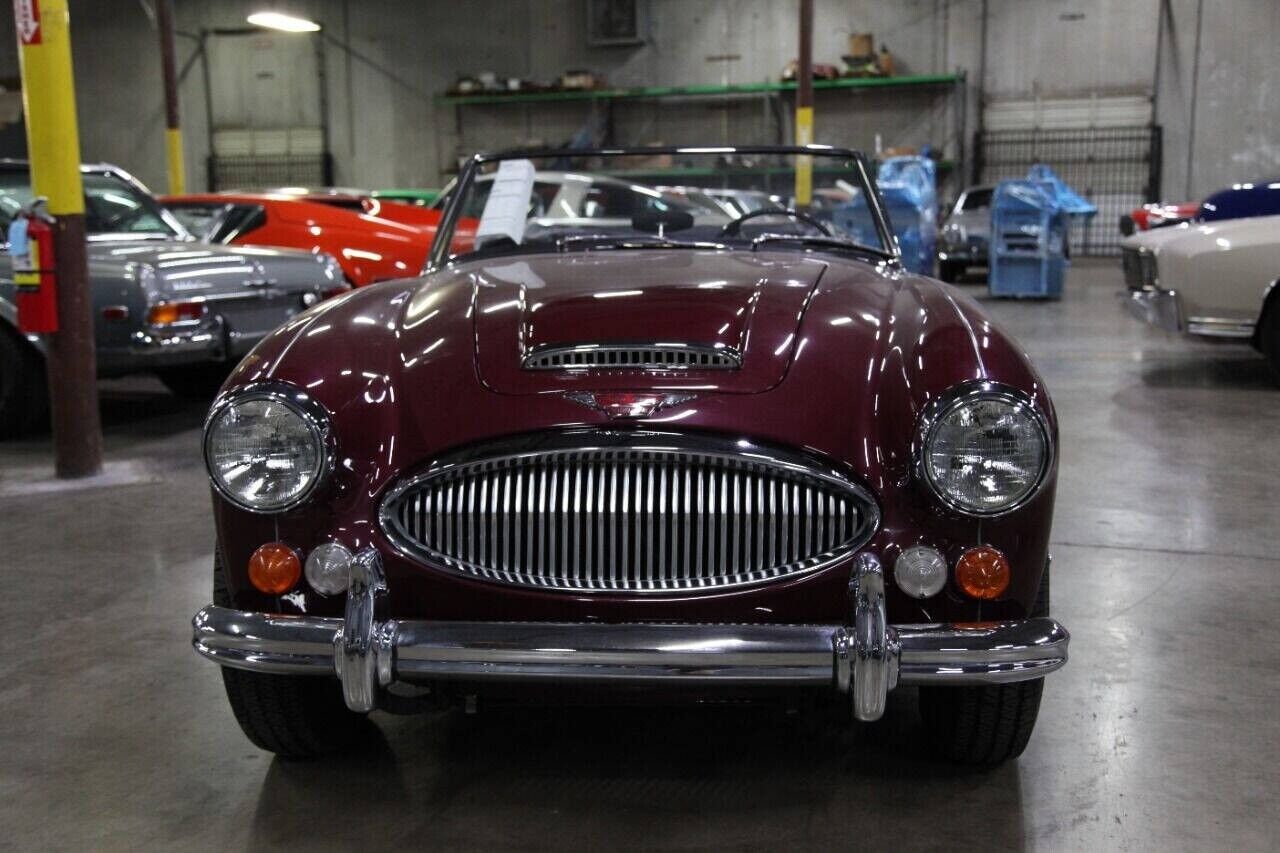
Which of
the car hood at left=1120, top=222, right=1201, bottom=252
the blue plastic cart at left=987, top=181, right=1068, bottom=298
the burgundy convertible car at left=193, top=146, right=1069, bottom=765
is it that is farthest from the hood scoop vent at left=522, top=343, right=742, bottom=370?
the blue plastic cart at left=987, top=181, right=1068, bottom=298

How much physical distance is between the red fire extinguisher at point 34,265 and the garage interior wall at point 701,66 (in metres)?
16.7

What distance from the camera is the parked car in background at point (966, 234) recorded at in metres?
15.8

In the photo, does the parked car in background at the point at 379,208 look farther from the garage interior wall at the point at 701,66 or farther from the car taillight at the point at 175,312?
the garage interior wall at the point at 701,66

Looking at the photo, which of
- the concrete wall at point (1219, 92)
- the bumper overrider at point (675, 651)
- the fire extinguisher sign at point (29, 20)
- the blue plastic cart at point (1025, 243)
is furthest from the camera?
the concrete wall at point (1219, 92)

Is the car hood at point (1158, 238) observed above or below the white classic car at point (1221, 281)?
above

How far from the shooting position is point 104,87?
76.6 feet

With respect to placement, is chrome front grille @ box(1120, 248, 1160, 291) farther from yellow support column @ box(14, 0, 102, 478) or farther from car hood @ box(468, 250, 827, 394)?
yellow support column @ box(14, 0, 102, 478)

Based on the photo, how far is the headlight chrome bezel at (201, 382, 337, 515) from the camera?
85.5 inches

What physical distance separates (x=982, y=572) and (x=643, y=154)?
190 cm

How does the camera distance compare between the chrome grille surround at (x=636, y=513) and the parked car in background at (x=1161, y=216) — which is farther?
the parked car in background at (x=1161, y=216)

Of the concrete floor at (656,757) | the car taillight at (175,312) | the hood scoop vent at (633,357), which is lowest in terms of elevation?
the concrete floor at (656,757)

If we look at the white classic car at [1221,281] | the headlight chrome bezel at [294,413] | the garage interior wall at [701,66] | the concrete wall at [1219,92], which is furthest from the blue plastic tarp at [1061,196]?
the headlight chrome bezel at [294,413]

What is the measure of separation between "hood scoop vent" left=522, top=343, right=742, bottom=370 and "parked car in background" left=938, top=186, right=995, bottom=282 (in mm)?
13890

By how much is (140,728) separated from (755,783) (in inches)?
52.9
